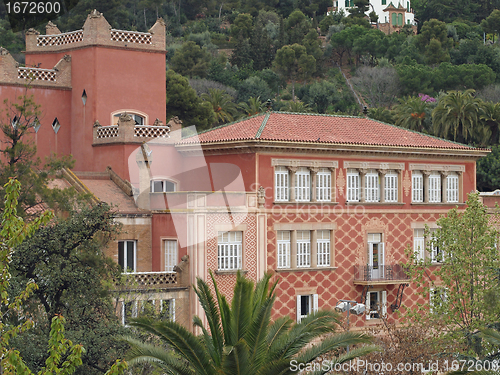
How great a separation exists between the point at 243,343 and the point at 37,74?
906 inches

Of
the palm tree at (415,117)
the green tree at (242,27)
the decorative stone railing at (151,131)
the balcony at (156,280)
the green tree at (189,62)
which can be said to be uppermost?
the green tree at (242,27)

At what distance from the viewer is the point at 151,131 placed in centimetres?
3847

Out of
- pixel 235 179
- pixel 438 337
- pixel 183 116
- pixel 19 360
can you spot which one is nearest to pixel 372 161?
pixel 235 179

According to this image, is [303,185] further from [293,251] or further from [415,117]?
[415,117]

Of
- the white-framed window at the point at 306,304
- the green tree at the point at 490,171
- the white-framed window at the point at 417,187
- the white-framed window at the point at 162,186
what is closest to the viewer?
the white-framed window at the point at 306,304

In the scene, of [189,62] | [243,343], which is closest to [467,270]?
[243,343]

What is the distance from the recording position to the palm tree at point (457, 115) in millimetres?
61844

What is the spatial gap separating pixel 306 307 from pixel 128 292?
30.7 ft

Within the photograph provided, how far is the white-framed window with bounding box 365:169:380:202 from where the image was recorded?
3975 centimetres

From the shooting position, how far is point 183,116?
2362 inches

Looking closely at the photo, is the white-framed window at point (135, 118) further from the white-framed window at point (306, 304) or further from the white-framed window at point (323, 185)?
the white-framed window at point (306, 304)

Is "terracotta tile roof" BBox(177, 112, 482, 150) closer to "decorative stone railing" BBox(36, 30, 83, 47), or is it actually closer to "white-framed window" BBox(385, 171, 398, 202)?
"white-framed window" BBox(385, 171, 398, 202)

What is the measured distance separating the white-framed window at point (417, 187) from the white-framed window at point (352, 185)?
321cm

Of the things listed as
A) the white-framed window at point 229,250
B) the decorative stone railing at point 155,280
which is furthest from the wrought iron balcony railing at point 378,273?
the decorative stone railing at point 155,280
